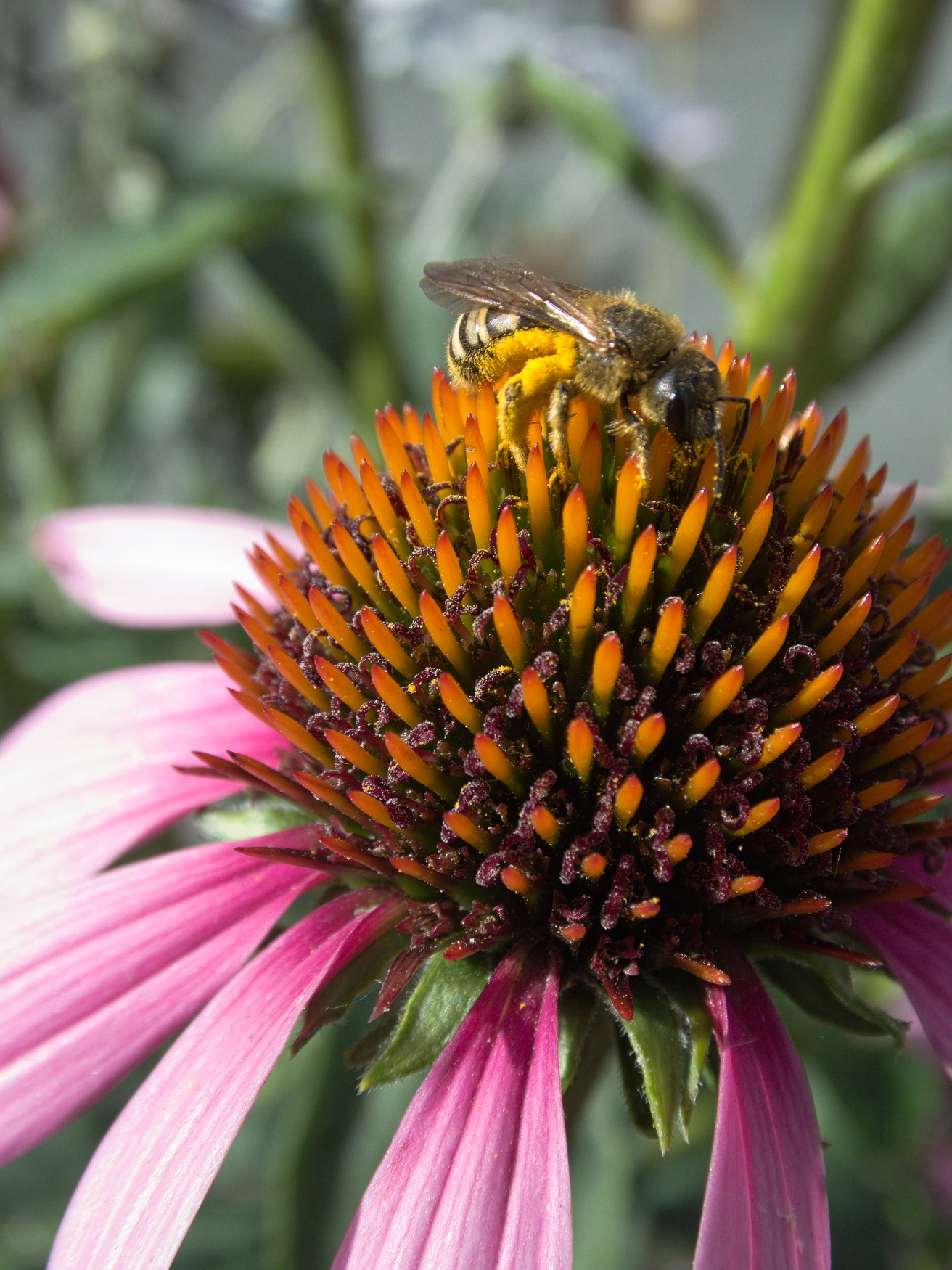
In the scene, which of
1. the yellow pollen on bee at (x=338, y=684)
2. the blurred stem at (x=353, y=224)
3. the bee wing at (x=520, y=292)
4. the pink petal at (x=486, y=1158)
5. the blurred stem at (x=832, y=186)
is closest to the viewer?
the pink petal at (x=486, y=1158)

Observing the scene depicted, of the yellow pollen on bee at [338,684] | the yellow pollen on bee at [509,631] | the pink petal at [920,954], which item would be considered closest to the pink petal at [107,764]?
the yellow pollen on bee at [338,684]

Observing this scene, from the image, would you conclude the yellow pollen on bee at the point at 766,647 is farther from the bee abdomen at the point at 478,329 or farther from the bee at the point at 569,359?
the bee abdomen at the point at 478,329

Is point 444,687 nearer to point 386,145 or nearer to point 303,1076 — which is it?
point 303,1076

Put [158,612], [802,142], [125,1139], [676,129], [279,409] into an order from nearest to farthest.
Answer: [125,1139]
[158,612]
[802,142]
[676,129]
[279,409]

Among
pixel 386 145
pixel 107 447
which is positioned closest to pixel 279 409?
pixel 107 447

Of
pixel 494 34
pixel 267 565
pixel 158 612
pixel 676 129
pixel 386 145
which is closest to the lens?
Result: pixel 267 565

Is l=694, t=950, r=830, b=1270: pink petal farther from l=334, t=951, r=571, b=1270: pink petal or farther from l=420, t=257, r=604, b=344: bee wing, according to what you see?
l=420, t=257, r=604, b=344: bee wing
